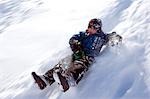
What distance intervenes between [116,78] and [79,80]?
0.47 m

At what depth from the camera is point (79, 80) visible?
4.43 metres

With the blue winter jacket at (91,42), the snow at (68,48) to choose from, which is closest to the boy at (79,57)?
the blue winter jacket at (91,42)

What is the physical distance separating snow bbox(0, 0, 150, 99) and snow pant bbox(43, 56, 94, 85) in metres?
0.11

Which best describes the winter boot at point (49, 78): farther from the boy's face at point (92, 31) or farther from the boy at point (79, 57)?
the boy's face at point (92, 31)

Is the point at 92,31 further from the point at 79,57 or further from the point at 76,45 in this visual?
the point at 79,57

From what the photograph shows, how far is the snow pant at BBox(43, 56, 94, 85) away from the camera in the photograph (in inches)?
169

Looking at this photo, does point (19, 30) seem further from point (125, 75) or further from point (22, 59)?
point (125, 75)

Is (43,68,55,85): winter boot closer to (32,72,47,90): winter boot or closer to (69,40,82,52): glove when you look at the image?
(32,72,47,90): winter boot

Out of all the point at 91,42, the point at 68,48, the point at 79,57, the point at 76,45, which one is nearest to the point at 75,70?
the point at 79,57

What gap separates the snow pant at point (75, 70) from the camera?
4.29m

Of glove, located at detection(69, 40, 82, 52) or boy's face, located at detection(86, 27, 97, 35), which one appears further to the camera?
boy's face, located at detection(86, 27, 97, 35)

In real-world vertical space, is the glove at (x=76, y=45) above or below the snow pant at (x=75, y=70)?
above

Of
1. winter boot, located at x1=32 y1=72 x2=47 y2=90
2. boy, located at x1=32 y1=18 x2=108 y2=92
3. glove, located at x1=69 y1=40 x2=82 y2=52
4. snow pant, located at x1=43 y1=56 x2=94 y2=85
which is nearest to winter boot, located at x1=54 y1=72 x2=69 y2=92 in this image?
boy, located at x1=32 y1=18 x2=108 y2=92

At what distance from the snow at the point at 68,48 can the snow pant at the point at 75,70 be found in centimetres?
11
